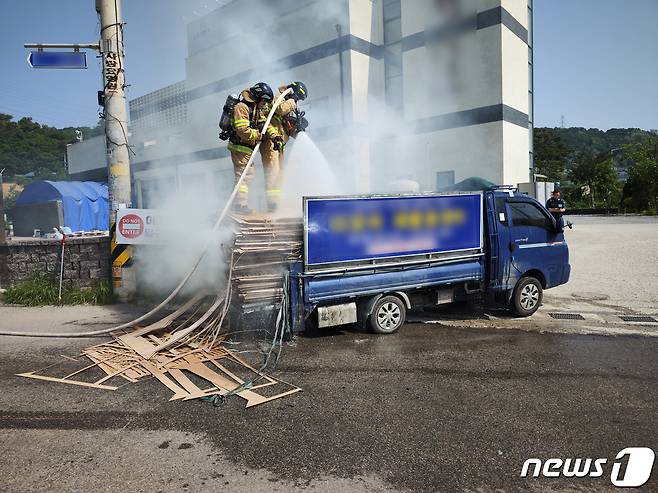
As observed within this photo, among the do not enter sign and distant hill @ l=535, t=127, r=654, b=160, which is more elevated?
distant hill @ l=535, t=127, r=654, b=160

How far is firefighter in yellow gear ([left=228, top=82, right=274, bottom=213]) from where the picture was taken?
6.77 m

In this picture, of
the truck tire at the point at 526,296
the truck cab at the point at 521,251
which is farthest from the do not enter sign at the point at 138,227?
the truck tire at the point at 526,296

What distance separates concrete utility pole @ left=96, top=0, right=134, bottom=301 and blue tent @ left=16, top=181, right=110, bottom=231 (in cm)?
1469

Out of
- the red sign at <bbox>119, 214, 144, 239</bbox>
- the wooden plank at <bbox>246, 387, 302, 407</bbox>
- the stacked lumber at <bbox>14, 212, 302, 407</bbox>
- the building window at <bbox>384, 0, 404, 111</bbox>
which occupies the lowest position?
Answer: the wooden plank at <bbox>246, 387, 302, 407</bbox>

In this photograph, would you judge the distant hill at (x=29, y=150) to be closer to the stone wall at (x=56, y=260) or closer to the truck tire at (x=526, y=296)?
the stone wall at (x=56, y=260)

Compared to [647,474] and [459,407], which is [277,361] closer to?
[459,407]

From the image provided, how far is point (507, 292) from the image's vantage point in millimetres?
6875

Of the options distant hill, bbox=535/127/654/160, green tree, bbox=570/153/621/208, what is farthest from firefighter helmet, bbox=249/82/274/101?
distant hill, bbox=535/127/654/160

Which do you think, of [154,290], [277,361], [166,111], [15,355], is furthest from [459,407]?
[166,111]

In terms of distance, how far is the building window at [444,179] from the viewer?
49.8ft

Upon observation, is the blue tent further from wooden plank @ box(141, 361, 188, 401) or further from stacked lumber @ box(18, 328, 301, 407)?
wooden plank @ box(141, 361, 188, 401)

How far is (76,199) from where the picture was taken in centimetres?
2156

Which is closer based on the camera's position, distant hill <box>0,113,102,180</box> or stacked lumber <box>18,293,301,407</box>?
stacked lumber <box>18,293,301,407</box>

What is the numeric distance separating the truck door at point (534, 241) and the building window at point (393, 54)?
31.0 feet
